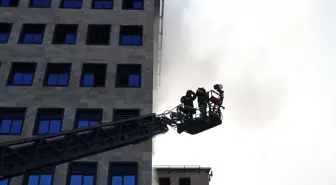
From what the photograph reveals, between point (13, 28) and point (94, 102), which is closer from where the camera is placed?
point (94, 102)

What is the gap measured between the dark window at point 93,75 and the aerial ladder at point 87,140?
1183 centimetres

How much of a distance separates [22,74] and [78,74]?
453 cm

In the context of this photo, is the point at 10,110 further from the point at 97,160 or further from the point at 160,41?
the point at 160,41

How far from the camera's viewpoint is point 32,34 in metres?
36.3

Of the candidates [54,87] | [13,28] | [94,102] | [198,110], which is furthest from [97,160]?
[13,28]

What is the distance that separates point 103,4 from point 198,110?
781 inches

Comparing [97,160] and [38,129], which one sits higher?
[38,129]

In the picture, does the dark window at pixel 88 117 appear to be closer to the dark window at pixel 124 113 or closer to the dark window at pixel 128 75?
the dark window at pixel 124 113

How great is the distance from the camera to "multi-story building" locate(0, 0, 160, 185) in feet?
95.0

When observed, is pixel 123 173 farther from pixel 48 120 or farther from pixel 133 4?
pixel 133 4

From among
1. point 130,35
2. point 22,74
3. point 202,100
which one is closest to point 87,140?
point 202,100

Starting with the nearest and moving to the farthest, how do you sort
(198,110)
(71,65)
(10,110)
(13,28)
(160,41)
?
(198,110), (10,110), (71,65), (13,28), (160,41)

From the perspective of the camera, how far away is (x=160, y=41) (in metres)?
41.6

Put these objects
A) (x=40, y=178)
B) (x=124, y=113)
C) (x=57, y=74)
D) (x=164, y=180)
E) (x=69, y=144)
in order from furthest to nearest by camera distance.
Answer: (x=164, y=180) < (x=57, y=74) < (x=124, y=113) < (x=40, y=178) < (x=69, y=144)
